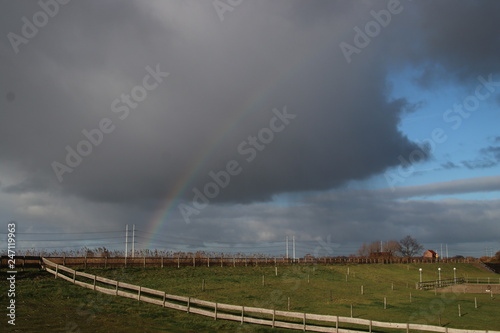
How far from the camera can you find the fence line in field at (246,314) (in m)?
33.2

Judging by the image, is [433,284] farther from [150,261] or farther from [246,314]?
[246,314]

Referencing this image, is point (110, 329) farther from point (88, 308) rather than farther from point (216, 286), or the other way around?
point (216, 286)

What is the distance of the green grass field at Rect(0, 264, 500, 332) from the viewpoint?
3259cm

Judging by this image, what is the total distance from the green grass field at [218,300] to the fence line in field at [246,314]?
881 mm

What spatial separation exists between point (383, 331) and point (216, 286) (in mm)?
26259

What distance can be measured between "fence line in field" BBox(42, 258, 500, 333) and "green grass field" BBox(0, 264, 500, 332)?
0.88 metres

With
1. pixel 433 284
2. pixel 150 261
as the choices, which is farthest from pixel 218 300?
pixel 433 284

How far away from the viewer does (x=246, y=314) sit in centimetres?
4097

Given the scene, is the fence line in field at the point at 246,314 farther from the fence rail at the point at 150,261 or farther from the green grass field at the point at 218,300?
the fence rail at the point at 150,261

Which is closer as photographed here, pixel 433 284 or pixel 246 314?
pixel 246 314

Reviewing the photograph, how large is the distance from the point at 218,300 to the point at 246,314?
27.1 feet

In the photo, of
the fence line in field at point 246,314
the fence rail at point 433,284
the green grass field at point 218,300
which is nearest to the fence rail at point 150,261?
the green grass field at point 218,300

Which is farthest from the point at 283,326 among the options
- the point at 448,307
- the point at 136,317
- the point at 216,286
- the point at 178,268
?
the point at 178,268

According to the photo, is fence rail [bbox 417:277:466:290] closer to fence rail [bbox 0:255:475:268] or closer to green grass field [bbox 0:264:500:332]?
green grass field [bbox 0:264:500:332]
